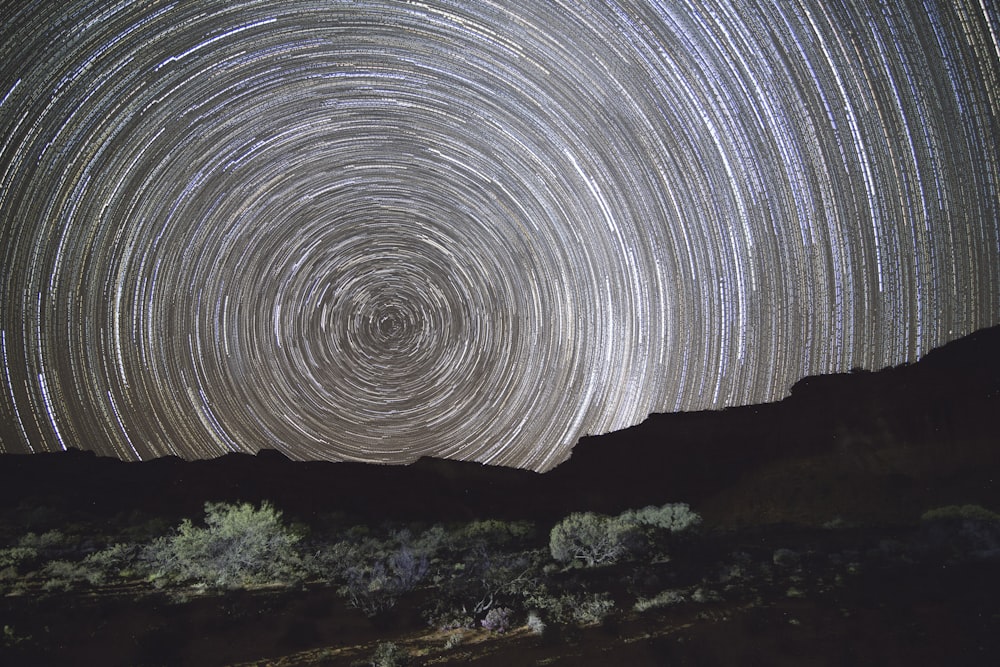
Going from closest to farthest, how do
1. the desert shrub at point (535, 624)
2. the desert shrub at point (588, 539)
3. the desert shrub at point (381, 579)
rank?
the desert shrub at point (535, 624) < the desert shrub at point (381, 579) < the desert shrub at point (588, 539)

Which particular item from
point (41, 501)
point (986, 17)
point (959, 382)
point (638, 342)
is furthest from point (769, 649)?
point (41, 501)

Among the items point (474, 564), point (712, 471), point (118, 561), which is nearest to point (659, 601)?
point (474, 564)

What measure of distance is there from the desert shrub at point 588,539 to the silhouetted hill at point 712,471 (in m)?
0.63

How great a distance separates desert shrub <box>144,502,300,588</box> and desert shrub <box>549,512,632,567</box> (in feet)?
12.7

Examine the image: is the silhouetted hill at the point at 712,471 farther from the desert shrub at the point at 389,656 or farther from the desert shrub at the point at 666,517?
the desert shrub at the point at 389,656

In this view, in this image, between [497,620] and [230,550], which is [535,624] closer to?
[497,620]

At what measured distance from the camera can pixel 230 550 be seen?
297 inches

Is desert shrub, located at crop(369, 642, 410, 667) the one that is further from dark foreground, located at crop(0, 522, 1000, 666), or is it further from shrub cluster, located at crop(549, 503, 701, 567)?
shrub cluster, located at crop(549, 503, 701, 567)

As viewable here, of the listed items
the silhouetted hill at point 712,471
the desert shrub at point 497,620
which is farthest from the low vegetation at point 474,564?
the silhouetted hill at point 712,471

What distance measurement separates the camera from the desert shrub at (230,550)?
23.8 ft

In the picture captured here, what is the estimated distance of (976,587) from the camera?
555 cm

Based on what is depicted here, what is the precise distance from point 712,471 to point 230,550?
765cm

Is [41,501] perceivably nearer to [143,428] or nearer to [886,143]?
[143,428]

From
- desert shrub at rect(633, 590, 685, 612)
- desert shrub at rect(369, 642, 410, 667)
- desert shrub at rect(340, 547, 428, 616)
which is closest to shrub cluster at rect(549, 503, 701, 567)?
desert shrub at rect(633, 590, 685, 612)
